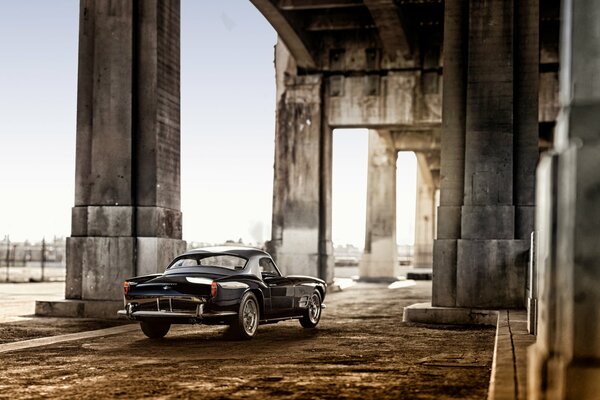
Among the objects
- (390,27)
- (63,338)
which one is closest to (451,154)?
(63,338)

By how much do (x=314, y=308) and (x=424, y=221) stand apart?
4401 cm

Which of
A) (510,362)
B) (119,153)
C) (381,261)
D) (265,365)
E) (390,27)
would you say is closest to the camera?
(510,362)

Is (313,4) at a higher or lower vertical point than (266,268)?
higher

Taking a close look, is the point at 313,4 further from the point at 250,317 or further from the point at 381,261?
the point at 381,261

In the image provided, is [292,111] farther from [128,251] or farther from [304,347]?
[304,347]

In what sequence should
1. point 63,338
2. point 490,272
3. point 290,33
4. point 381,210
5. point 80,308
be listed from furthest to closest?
point 381,210, point 290,33, point 80,308, point 490,272, point 63,338

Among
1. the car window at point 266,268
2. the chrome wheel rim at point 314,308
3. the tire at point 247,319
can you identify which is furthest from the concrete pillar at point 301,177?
the tire at point 247,319

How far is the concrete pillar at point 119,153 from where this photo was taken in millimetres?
16062

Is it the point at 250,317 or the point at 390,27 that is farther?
the point at 390,27

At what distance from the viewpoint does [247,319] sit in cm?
1177

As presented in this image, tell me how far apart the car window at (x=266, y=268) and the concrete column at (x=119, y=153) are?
385 cm

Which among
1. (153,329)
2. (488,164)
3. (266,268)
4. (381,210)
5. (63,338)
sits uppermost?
(488,164)

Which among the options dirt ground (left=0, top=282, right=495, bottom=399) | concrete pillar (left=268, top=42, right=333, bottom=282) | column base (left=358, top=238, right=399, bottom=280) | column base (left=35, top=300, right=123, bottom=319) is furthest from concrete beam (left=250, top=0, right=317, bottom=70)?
dirt ground (left=0, top=282, right=495, bottom=399)

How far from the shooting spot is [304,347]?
35.0 ft
